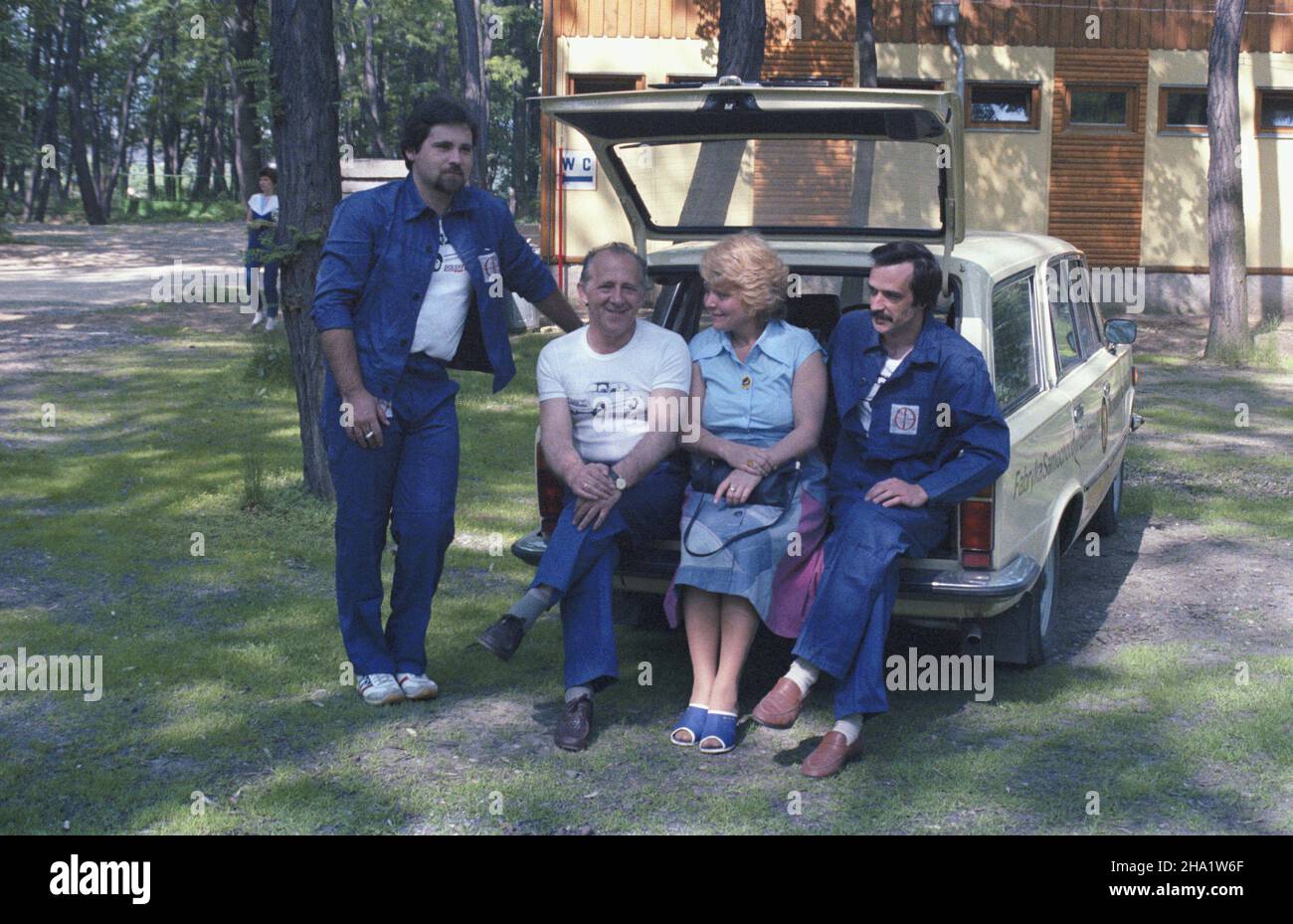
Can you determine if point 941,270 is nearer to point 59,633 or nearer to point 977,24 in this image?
point 59,633

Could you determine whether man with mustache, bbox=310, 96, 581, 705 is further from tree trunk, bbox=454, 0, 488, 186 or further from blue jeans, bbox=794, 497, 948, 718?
tree trunk, bbox=454, 0, 488, 186

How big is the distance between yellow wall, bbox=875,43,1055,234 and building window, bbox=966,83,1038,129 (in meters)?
0.15

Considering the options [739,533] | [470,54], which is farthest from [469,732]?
[470,54]

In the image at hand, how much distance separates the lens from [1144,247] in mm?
20188

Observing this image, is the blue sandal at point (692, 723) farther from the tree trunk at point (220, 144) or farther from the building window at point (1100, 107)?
the tree trunk at point (220, 144)

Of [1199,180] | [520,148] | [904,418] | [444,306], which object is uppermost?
[520,148]

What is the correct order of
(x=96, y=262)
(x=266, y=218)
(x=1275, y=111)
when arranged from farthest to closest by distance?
(x=96, y=262) → (x=1275, y=111) → (x=266, y=218)

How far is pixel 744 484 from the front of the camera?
496 cm

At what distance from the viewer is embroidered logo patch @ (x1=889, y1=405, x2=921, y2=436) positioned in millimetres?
5043

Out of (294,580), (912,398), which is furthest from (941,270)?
(294,580)

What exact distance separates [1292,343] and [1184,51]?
16.9 feet

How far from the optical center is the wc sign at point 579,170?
18.0 metres

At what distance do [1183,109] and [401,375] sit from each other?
57.9ft

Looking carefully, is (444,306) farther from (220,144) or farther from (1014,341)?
(220,144)
